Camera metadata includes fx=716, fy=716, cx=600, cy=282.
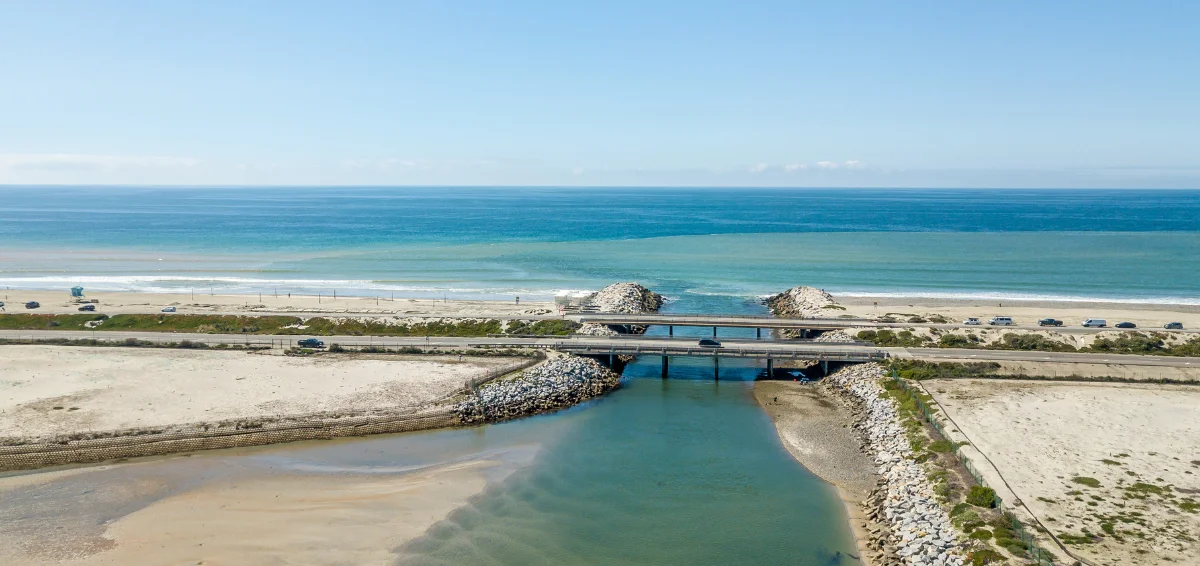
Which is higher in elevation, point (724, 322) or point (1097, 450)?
point (724, 322)

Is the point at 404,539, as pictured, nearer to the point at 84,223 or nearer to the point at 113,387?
the point at 113,387

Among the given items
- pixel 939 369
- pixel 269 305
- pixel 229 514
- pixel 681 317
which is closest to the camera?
pixel 229 514

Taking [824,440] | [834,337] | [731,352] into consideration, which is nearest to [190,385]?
[731,352]

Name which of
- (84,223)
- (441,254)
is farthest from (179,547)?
(84,223)

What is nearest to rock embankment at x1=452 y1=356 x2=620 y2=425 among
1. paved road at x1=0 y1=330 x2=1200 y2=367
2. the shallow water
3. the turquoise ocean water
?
the shallow water

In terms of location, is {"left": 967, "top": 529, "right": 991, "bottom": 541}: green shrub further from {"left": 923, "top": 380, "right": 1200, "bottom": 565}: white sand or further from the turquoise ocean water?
the turquoise ocean water

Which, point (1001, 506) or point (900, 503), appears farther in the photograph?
point (900, 503)

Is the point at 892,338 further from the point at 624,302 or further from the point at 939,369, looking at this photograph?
the point at 624,302
